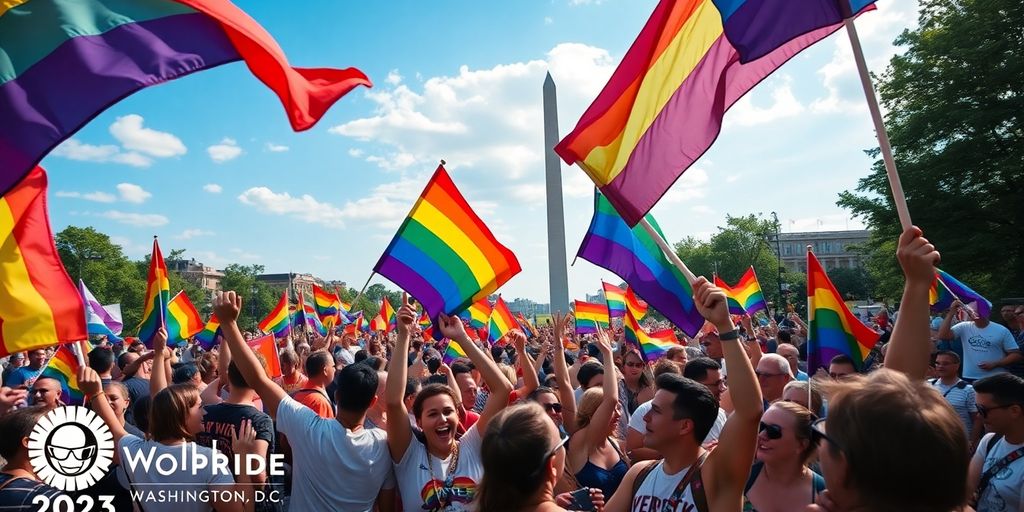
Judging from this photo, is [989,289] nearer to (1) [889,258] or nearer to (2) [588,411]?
(1) [889,258]

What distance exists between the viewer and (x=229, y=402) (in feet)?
14.0

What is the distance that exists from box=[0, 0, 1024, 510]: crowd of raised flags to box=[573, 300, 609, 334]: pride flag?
7391 mm

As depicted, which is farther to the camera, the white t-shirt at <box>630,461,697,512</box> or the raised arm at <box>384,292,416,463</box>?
the raised arm at <box>384,292,416,463</box>

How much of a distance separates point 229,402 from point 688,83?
3.70 metres

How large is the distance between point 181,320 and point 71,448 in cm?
829

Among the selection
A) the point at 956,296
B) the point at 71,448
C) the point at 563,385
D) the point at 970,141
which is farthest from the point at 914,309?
the point at 970,141

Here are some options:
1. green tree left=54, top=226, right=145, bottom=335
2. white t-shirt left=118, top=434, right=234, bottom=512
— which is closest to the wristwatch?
white t-shirt left=118, top=434, right=234, bottom=512

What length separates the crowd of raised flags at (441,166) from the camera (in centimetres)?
335

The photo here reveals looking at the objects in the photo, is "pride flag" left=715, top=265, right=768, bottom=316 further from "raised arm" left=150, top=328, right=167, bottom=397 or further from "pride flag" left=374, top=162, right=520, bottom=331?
"raised arm" left=150, top=328, right=167, bottom=397

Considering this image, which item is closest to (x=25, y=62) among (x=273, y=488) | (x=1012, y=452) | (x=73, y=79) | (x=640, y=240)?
(x=73, y=79)

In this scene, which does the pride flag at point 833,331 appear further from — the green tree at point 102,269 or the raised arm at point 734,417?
the green tree at point 102,269

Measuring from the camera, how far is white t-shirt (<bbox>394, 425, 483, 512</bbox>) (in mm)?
3373

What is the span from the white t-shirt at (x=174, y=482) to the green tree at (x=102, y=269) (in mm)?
67019

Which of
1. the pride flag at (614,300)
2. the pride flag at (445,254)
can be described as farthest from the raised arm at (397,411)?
the pride flag at (614,300)
